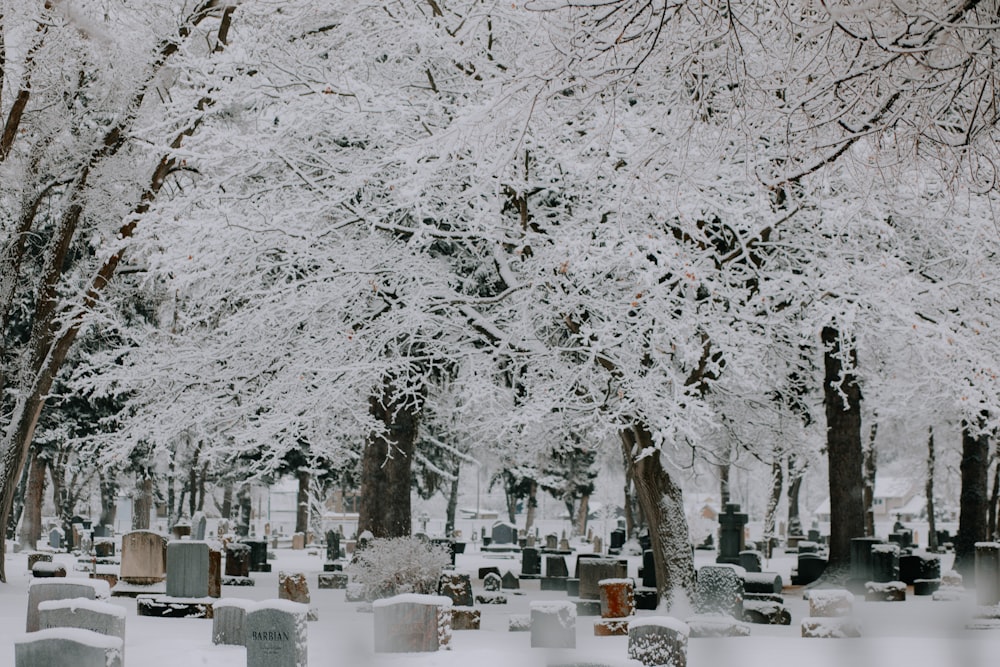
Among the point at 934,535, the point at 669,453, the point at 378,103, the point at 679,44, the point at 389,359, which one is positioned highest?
the point at 378,103

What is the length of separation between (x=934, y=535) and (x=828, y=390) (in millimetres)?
18919

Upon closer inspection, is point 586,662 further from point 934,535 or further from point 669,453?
point 934,535

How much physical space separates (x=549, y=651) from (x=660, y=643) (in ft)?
6.50

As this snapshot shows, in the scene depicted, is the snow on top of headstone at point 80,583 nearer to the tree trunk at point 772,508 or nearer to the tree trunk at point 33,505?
the tree trunk at point 33,505

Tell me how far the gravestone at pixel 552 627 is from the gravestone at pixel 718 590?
247cm

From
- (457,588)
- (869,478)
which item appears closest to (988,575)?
(457,588)

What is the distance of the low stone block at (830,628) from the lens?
43.4 ft

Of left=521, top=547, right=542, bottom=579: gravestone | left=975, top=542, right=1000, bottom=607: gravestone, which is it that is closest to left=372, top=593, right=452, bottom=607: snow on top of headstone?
left=975, top=542, right=1000, bottom=607: gravestone

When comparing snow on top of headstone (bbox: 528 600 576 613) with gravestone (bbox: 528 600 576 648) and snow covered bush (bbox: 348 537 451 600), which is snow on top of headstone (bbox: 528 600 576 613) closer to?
gravestone (bbox: 528 600 576 648)

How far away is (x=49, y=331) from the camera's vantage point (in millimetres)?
18844

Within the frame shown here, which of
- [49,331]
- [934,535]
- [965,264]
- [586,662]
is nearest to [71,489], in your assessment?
[49,331]

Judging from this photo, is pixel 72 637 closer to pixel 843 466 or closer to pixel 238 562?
pixel 238 562

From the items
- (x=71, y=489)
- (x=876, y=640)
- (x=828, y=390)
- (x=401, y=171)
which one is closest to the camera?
(x=876, y=640)

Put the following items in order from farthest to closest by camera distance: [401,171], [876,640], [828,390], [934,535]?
[934,535] < [828,390] < [401,171] < [876,640]
